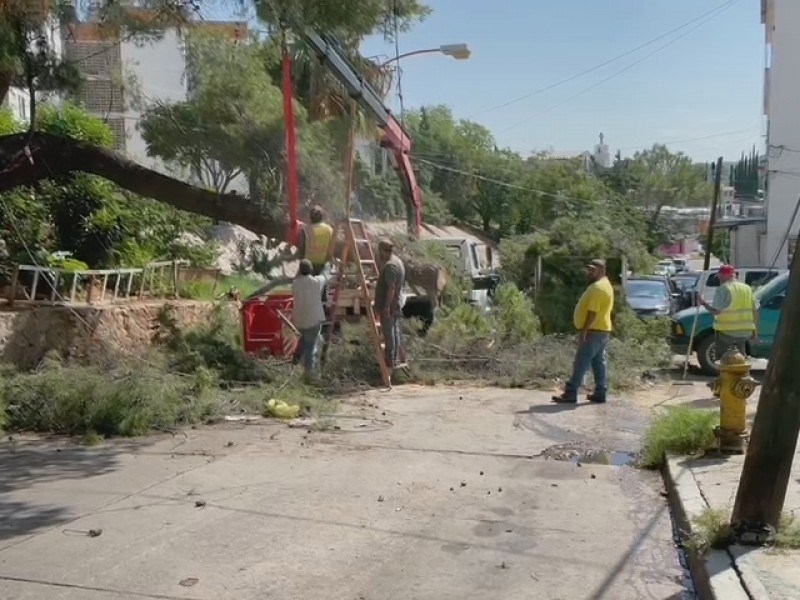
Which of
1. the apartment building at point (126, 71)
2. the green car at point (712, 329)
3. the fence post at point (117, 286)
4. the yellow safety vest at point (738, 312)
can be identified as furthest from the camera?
the green car at point (712, 329)

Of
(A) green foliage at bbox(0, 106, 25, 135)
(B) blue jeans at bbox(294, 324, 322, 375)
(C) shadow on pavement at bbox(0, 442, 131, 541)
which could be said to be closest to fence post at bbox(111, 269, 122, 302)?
(B) blue jeans at bbox(294, 324, 322, 375)

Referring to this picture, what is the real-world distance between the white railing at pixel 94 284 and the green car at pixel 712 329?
8.28 meters

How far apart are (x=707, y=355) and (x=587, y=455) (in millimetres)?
6608

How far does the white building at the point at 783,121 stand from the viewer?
38.4 meters

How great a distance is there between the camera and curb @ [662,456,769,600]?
15.0 ft

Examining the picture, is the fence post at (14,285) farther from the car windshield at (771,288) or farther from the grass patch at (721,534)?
the car windshield at (771,288)

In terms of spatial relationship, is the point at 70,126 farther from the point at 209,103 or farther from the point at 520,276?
the point at 520,276

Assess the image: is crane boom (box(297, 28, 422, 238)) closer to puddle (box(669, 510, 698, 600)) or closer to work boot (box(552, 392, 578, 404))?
work boot (box(552, 392, 578, 404))

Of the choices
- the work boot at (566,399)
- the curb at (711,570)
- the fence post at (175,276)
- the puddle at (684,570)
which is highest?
the fence post at (175,276)

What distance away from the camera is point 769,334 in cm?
1400

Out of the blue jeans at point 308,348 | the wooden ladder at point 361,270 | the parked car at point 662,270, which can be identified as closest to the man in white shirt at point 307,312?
the blue jeans at point 308,348

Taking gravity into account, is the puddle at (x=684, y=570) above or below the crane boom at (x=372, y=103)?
below

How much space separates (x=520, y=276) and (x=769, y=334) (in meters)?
5.89

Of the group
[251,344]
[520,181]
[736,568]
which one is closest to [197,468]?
[736,568]
